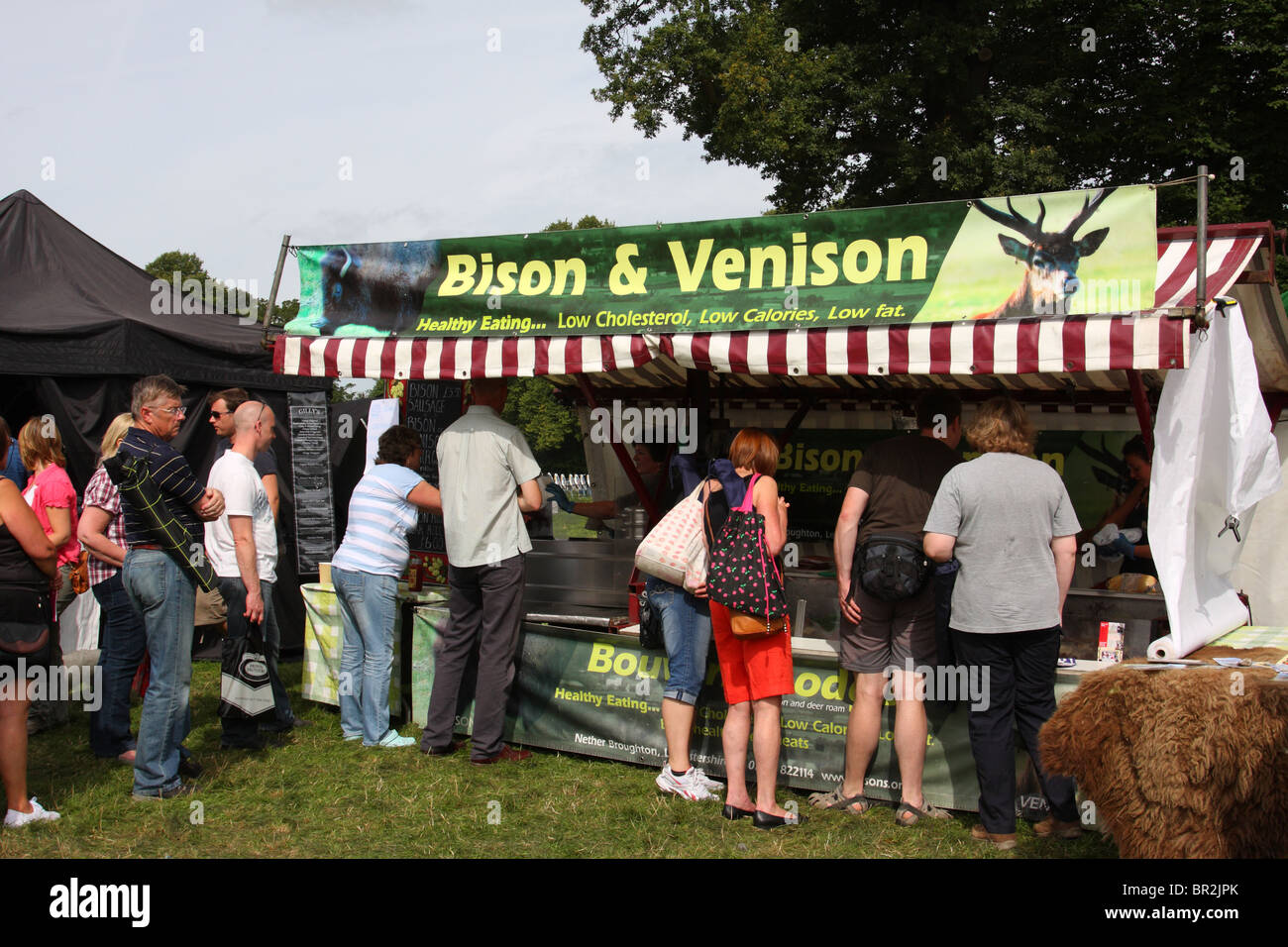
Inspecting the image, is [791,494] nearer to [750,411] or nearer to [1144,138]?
[750,411]

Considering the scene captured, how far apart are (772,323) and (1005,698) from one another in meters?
2.02

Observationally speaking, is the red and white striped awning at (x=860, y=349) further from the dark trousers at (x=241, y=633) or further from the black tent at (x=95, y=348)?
the black tent at (x=95, y=348)

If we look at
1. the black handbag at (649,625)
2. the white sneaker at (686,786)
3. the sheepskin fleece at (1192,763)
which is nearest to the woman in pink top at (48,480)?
the black handbag at (649,625)

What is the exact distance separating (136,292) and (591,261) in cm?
569

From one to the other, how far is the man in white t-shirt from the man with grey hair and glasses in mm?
543

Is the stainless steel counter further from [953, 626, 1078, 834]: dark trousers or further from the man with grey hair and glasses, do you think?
[953, 626, 1078, 834]: dark trousers

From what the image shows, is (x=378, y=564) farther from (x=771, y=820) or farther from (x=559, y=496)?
(x=771, y=820)

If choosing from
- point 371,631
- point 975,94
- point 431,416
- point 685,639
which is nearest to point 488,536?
point 371,631

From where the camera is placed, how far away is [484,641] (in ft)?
18.3

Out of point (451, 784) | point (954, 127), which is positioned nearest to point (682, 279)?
point (451, 784)

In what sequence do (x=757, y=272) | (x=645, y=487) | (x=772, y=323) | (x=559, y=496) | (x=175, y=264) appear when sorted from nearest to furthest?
(x=772, y=323), (x=757, y=272), (x=645, y=487), (x=559, y=496), (x=175, y=264)

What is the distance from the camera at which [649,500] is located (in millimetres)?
6488

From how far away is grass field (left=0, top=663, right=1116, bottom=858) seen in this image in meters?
4.33

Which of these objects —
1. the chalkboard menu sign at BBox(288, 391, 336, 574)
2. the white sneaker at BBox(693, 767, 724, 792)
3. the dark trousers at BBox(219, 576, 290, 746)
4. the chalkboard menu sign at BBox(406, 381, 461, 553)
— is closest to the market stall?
the white sneaker at BBox(693, 767, 724, 792)
